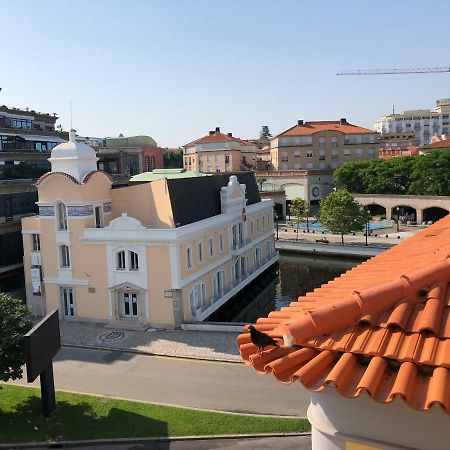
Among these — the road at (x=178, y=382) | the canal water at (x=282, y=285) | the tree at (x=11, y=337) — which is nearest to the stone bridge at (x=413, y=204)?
the canal water at (x=282, y=285)

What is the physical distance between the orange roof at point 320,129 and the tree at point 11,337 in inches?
3158

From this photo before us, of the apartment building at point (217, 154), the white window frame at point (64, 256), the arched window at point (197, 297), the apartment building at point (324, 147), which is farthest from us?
the apartment building at point (217, 154)

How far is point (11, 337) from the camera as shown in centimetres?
2034

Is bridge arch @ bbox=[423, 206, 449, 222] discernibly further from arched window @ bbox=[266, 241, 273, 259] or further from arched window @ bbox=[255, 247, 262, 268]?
arched window @ bbox=[255, 247, 262, 268]

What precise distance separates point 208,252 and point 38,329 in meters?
18.0

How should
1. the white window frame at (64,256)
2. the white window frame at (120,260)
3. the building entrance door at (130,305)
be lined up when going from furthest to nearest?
the white window frame at (64,256), the building entrance door at (130,305), the white window frame at (120,260)

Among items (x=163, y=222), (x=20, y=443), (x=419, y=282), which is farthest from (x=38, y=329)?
(x=419, y=282)

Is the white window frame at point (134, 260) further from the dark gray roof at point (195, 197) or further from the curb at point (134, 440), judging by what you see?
the curb at point (134, 440)

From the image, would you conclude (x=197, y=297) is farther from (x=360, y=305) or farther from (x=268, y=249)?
(x=360, y=305)

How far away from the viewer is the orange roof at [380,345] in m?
4.97

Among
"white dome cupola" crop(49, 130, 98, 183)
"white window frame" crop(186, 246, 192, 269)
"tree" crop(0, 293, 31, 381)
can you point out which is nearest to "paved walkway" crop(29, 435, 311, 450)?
"tree" crop(0, 293, 31, 381)

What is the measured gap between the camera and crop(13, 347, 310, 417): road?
21.7 metres

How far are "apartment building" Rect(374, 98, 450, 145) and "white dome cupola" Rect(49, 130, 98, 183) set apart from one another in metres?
165

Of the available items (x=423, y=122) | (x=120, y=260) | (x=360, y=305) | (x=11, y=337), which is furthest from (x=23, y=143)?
(x=423, y=122)
